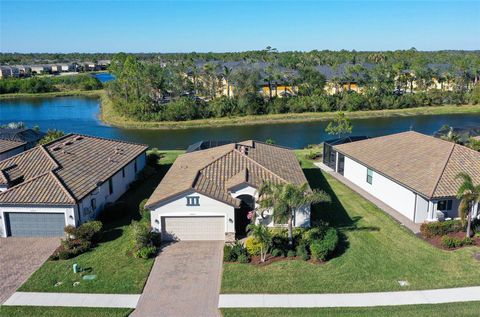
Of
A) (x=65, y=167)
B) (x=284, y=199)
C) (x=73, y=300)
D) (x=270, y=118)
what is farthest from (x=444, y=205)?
(x=270, y=118)

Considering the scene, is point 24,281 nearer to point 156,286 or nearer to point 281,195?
point 156,286

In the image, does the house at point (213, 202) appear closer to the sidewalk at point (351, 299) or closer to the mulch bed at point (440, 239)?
the sidewalk at point (351, 299)

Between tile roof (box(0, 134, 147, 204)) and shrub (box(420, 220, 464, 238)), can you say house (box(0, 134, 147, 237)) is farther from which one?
shrub (box(420, 220, 464, 238))

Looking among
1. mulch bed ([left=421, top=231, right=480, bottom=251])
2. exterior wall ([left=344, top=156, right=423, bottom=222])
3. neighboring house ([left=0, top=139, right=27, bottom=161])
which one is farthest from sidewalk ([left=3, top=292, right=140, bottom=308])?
neighboring house ([left=0, top=139, right=27, bottom=161])

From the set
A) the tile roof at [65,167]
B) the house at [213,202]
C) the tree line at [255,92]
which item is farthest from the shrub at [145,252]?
the tree line at [255,92]

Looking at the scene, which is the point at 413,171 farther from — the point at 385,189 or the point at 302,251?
the point at 302,251
